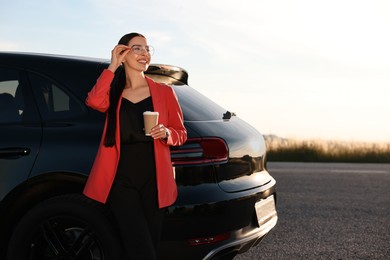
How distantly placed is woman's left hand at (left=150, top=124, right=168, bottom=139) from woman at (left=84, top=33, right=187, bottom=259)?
0.29 ft

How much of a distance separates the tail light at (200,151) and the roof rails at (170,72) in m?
0.74

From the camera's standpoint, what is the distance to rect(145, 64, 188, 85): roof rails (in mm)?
4730

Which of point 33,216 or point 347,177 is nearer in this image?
point 33,216

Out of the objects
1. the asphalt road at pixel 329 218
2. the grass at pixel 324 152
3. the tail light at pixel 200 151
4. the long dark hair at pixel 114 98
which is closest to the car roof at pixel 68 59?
the long dark hair at pixel 114 98

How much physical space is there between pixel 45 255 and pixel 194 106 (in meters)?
1.35

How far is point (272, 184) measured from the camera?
5.05 metres

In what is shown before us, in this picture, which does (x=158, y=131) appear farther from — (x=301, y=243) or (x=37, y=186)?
(x=301, y=243)

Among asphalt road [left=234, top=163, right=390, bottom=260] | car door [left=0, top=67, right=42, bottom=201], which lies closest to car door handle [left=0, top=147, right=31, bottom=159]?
car door [left=0, top=67, right=42, bottom=201]

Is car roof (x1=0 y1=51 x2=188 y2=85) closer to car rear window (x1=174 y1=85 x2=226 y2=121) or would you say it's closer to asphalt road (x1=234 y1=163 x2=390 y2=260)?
car rear window (x1=174 y1=85 x2=226 y2=121)

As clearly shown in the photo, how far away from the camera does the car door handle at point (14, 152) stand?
428 cm

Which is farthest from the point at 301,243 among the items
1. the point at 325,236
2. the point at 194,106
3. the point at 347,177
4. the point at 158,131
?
the point at 347,177

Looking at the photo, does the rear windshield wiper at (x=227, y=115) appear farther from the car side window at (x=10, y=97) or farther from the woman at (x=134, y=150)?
the car side window at (x=10, y=97)

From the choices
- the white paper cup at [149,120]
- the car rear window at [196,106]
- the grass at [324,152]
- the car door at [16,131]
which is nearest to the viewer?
the white paper cup at [149,120]

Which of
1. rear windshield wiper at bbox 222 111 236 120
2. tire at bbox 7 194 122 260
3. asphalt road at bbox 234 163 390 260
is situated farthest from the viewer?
asphalt road at bbox 234 163 390 260
